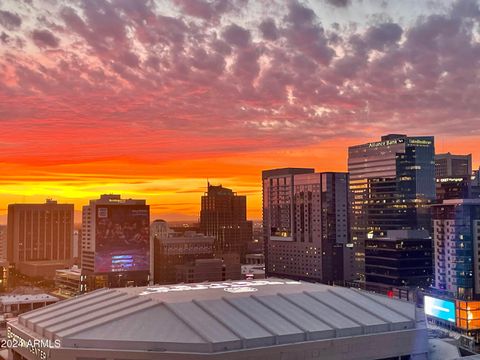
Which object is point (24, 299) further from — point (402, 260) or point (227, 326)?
point (227, 326)

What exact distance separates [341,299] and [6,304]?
4462 inches

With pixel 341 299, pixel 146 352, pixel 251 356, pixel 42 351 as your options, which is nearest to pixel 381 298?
pixel 341 299

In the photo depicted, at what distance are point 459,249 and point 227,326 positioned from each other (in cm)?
10711

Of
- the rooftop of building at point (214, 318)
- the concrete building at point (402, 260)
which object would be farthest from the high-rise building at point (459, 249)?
the rooftop of building at point (214, 318)

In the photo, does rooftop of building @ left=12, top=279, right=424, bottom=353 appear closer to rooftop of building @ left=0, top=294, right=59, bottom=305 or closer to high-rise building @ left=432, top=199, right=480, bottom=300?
high-rise building @ left=432, top=199, right=480, bottom=300

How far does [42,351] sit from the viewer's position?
6788 centimetres

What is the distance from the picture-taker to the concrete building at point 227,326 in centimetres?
6306

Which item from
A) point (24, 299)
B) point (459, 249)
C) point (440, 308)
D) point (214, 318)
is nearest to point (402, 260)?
point (459, 249)

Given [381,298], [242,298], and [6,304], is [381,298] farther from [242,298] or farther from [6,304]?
[6,304]

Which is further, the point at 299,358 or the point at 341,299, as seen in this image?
the point at 341,299

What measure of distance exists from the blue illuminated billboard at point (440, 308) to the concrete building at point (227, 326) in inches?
2161

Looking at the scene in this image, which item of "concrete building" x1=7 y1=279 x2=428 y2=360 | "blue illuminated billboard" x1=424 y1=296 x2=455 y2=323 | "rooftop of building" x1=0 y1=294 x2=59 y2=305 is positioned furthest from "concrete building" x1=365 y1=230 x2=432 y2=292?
"rooftop of building" x1=0 y1=294 x2=59 y2=305

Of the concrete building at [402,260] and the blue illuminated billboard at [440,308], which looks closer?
the blue illuminated billboard at [440,308]

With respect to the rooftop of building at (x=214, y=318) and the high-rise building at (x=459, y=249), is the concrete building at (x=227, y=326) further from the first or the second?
the high-rise building at (x=459, y=249)
